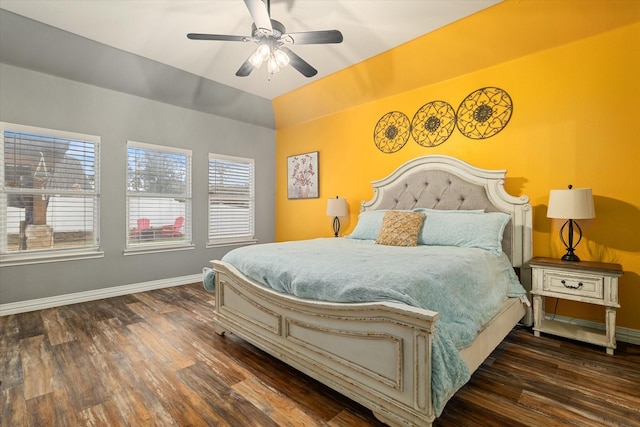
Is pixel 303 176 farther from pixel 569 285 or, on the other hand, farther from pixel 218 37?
pixel 569 285

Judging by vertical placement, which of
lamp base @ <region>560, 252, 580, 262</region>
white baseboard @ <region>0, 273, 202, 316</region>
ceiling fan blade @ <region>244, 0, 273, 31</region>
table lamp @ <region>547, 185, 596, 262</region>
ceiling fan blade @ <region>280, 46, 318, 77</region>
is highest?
ceiling fan blade @ <region>244, 0, 273, 31</region>

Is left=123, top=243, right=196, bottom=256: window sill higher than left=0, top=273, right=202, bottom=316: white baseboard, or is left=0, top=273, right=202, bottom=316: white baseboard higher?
left=123, top=243, right=196, bottom=256: window sill

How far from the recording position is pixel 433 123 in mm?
3449

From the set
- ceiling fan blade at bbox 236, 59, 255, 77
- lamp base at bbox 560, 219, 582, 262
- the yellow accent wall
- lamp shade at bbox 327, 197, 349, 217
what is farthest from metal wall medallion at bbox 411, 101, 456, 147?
ceiling fan blade at bbox 236, 59, 255, 77

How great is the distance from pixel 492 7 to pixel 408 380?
304 cm

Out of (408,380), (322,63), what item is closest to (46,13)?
(322,63)

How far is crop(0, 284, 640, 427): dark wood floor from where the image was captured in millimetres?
1495

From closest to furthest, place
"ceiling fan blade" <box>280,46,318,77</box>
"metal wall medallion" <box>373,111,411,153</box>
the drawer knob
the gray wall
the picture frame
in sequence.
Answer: the drawer knob, "ceiling fan blade" <box>280,46,318,77</box>, the gray wall, "metal wall medallion" <box>373,111,411,153</box>, the picture frame

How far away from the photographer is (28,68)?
3.07 meters

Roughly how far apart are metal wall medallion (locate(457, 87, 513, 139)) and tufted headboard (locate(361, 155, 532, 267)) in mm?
381

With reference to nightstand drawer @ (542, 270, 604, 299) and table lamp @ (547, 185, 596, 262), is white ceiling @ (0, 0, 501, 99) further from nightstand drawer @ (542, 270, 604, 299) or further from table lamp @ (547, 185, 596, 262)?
nightstand drawer @ (542, 270, 604, 299)

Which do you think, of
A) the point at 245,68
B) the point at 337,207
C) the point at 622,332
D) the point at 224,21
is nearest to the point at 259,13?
the point at 245,68

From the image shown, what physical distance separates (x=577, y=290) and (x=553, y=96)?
170 cm

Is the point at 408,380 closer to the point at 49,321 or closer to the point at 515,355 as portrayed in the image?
the point at 515,355
